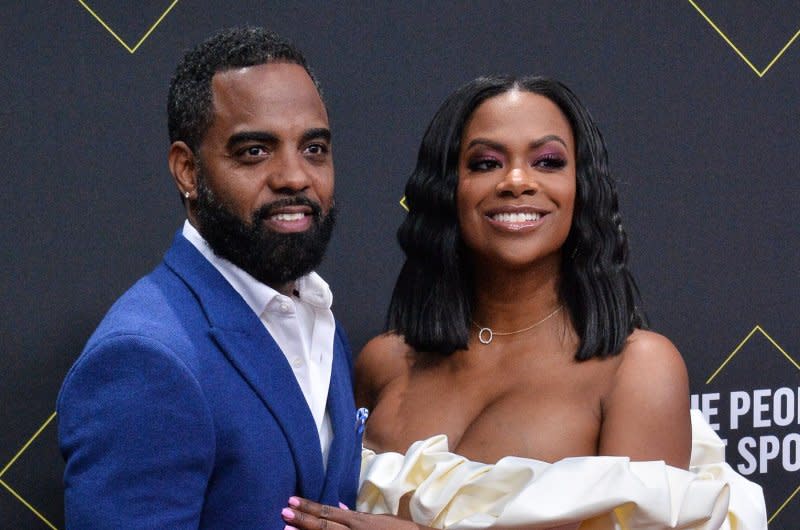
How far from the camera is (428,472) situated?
76.6 inches

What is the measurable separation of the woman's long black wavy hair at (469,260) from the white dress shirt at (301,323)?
1.23 feet

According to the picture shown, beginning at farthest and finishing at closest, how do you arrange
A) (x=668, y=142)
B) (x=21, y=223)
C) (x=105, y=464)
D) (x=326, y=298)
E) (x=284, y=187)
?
1. (x=668, y=142)
2. (x=21, y=223)
3. (x=326, y=298)
4. (x=284, y=187)
5. (x=105, y=464)

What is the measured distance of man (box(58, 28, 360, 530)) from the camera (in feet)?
4.73

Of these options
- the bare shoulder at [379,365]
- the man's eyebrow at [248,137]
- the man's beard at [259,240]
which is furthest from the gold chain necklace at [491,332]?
the man's eyebrow at [248,137]

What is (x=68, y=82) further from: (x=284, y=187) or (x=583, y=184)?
(x=583, y=184)

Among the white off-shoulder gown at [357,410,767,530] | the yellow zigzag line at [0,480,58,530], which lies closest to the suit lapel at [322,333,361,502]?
the white off-shoulder gown at [357,410,767,530]

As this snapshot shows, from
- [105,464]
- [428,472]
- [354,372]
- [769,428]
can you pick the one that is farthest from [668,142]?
[105,464]

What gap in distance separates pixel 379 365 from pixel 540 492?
528 millimetres

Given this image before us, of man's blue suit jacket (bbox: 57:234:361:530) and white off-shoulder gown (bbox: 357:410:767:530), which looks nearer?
man's blue suit jacket (bbox: 57:234:361:530)

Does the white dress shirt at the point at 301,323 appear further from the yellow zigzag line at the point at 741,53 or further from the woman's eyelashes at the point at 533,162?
the yellow zigzag line at the point at 741,53

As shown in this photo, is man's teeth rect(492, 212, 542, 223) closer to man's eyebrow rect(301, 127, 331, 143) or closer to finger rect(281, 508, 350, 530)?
man's eyebrow rect(301, 127, 331, 143)

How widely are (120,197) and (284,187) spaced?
76 centimetres

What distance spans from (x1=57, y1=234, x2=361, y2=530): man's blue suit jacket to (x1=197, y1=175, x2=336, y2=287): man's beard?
4 centimetres

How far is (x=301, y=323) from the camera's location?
1809 millimetres
